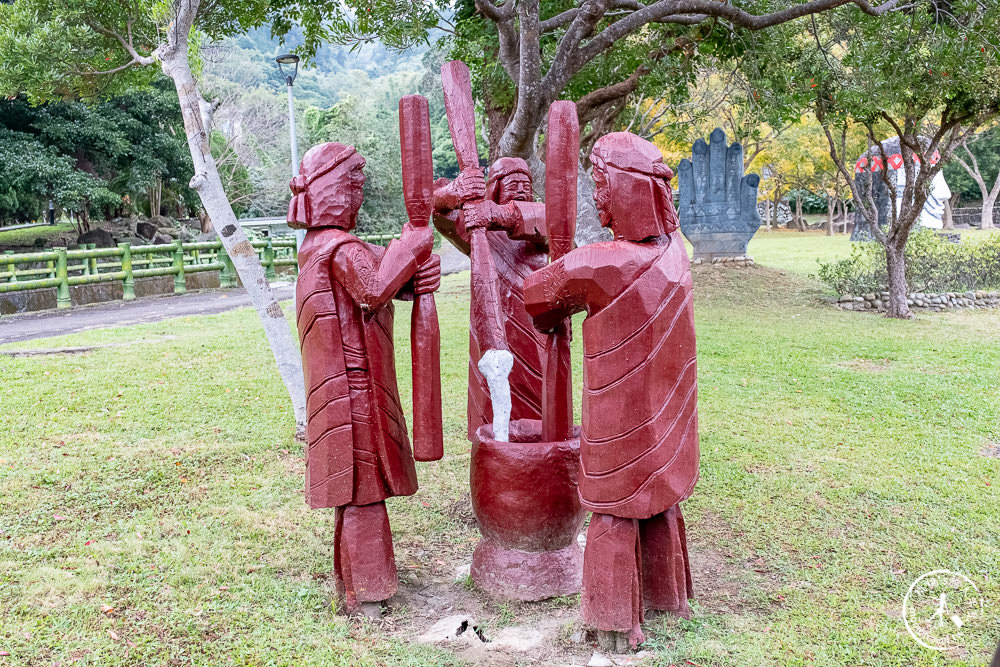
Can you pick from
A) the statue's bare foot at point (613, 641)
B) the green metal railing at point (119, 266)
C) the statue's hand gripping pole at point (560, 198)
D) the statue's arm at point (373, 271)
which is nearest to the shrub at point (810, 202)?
the green metal railing at point (119, 266)

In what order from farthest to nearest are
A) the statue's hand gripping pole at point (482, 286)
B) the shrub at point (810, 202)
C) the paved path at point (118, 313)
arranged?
1. the shrub at point (810, 202)
2. the paved path at point (118, 313)
3. the statue's hand gripping pole at point (482, 286)

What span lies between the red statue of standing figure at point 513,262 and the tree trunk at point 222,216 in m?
1.94

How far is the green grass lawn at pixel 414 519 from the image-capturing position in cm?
316

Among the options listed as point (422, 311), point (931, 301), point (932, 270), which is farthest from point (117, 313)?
point (932, 270)

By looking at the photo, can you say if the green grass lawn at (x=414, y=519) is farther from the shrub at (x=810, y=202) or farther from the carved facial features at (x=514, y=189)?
the shrub at (x=810, y=202)

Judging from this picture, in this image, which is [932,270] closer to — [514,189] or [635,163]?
[514,189]

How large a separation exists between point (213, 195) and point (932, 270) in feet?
39.4

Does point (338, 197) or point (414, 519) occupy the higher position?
point (338, 197)

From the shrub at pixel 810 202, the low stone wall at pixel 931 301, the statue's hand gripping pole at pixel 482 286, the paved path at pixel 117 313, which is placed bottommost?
the low stone wall at pixel 931 301

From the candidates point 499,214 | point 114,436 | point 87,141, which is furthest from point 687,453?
point 87,141

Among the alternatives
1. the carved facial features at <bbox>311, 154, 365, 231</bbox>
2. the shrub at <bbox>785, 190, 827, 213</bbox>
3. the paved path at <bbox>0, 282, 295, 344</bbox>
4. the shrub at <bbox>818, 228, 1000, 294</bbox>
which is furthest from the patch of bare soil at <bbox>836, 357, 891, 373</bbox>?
the shrub at <bbox>785, 190, 827, 213</bbox>

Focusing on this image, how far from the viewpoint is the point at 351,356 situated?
10.6ft

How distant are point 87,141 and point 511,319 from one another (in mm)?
14811

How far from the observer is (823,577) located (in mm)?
3668
